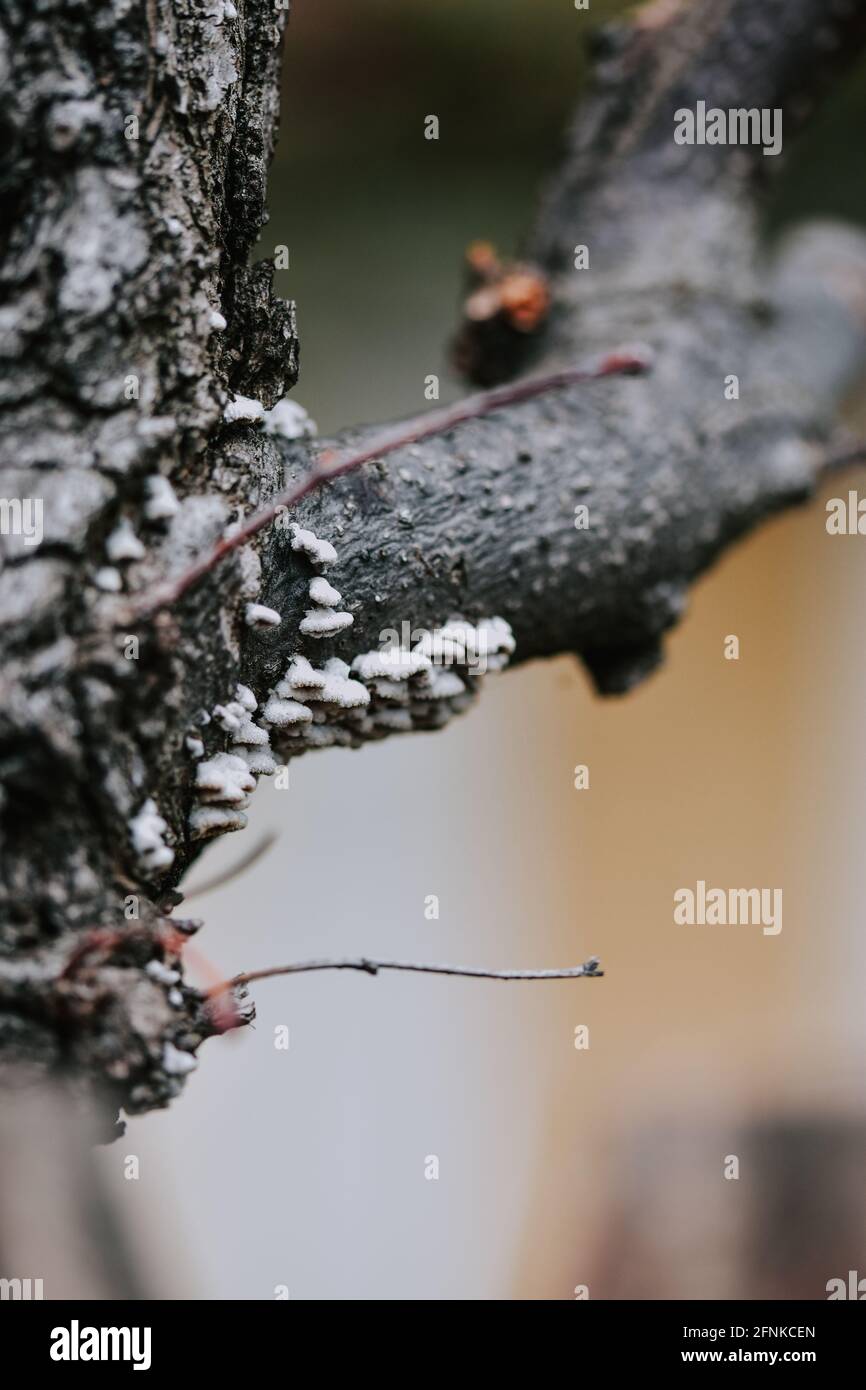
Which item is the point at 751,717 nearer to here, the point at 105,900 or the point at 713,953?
the point at 713,953

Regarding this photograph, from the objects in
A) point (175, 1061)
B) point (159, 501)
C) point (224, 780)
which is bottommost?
point (175, 1061)

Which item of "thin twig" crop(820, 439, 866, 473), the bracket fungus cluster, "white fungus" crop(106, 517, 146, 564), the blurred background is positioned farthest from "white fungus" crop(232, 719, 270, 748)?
the blurred background

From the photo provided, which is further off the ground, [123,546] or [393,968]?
[123,546]

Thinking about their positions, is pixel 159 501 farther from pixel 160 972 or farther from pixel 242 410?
pixel 160 972

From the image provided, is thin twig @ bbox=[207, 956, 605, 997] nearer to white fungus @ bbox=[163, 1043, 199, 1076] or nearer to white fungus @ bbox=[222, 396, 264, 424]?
white fungus @ bbox=[163, 1043, 199, 1076]

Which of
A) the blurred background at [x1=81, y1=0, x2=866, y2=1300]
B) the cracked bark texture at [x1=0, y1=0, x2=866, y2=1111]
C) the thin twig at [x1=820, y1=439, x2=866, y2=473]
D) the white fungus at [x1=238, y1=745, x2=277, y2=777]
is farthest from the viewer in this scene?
the blurred background at [x1=81, y1=0, x2=866, y2=1300]

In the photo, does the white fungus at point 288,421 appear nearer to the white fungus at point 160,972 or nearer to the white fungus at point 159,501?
the white fungus at point 159,501

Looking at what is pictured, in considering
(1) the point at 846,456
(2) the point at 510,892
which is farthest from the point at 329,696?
(2) the point at 510,892
